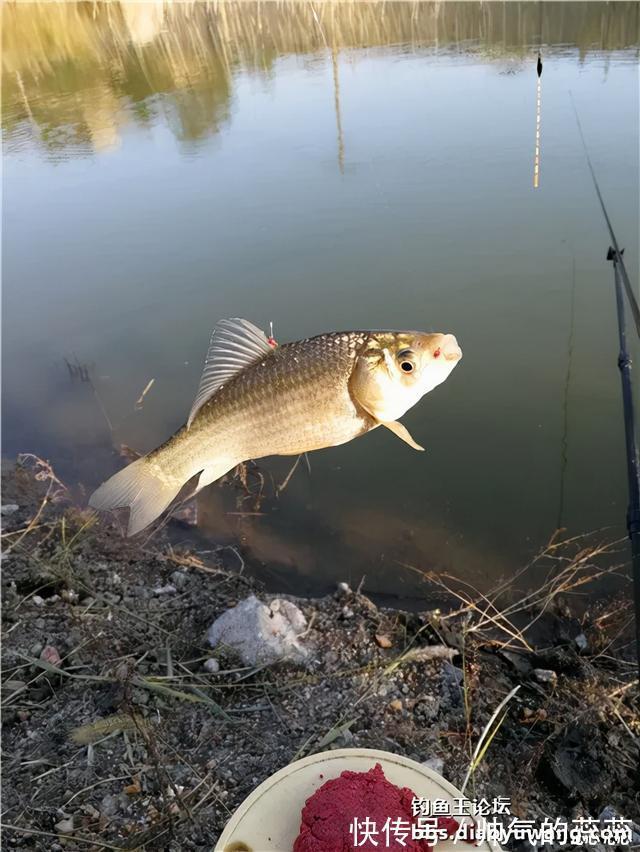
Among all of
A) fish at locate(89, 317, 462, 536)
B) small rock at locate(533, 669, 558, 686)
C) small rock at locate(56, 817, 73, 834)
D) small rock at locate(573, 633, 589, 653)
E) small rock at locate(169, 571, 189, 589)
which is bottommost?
small rock at locate(573, 633, 589, 653)

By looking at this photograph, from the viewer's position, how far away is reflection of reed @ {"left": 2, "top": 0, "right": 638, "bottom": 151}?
38.8 ft

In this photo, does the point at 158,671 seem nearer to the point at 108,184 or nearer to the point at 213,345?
the point at 213,345

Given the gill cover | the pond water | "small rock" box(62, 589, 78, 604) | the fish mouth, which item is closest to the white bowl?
the gill cover

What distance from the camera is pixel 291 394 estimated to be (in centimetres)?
158

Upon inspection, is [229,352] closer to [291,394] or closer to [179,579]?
[291,394]

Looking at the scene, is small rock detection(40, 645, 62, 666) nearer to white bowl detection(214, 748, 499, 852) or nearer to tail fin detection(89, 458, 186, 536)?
white bowl detection(214, 748, 499, 852)

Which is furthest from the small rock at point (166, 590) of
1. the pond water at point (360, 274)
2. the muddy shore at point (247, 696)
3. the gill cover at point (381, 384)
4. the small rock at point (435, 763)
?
the gill cover at point (381, 384)

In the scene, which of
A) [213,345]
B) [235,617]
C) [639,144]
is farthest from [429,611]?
[639,144]

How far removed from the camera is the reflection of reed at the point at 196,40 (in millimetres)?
11812

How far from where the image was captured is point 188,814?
2.25 metres

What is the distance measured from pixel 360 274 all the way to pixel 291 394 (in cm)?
448

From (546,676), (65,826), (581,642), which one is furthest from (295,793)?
(581,642)

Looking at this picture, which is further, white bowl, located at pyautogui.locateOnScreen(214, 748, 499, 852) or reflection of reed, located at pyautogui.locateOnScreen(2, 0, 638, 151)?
reflection of reed, located at pyautogui.locateOnScreen(2, 0, 638, 151)

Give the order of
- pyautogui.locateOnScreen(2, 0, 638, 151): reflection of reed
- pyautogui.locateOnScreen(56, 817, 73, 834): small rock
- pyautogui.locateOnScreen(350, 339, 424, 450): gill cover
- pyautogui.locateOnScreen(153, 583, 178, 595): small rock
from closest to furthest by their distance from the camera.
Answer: pyautogui.locateOnScreen(350, 339, 424, 450): gill cover
pyautogui.locateOnScreen(56, 817, 73, 834): small rock
pyautogui.locateOnScreen(153, 583, 178, 595): small rock
pyautogui.locateOnScreen(2, 0, 638, 151): reflection of reed
